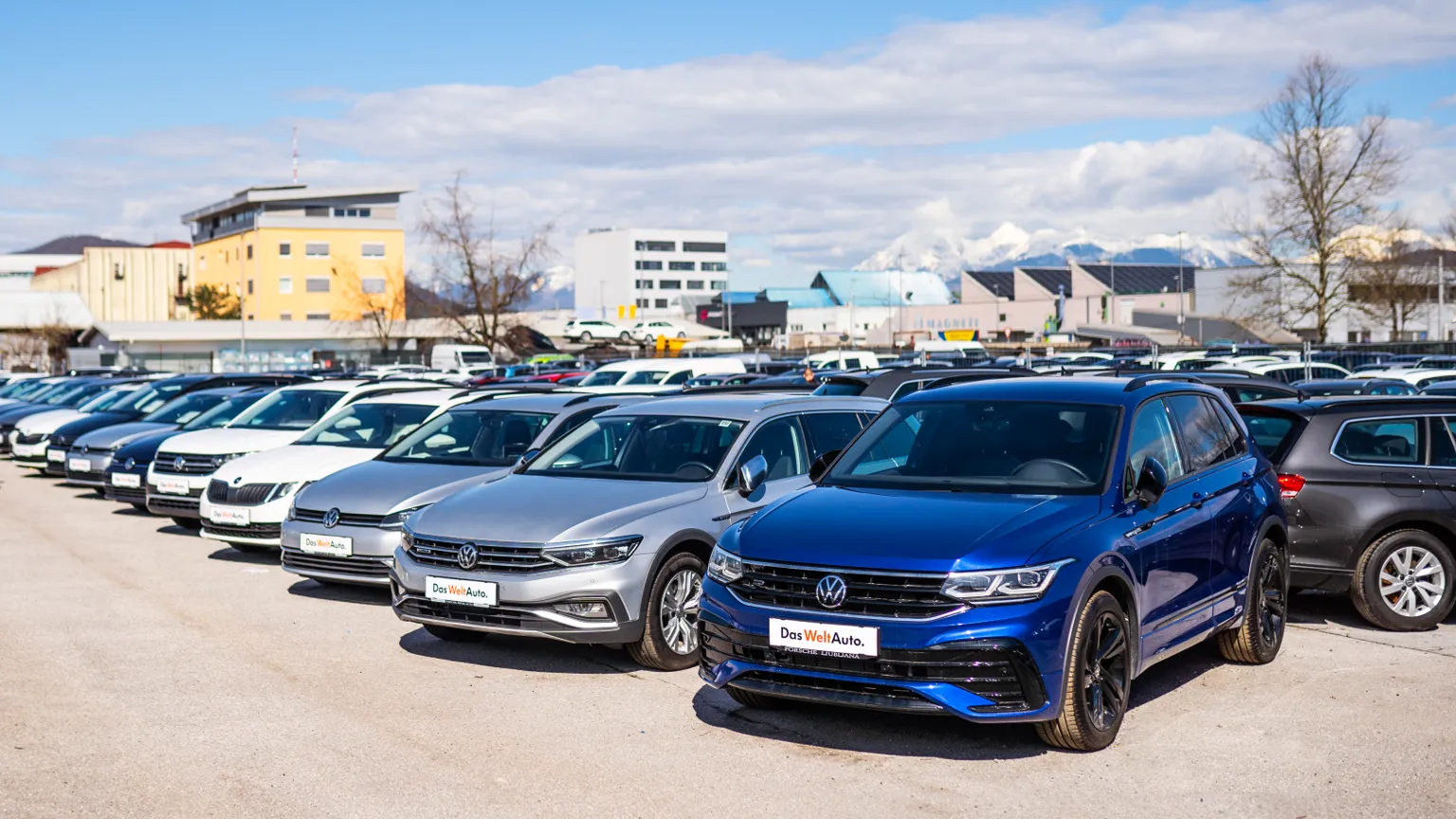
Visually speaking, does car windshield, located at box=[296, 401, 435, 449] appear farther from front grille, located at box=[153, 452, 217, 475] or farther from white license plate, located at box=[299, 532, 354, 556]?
white license plate, located at box=[299, 532, 354, 556]

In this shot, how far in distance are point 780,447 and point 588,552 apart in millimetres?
1883

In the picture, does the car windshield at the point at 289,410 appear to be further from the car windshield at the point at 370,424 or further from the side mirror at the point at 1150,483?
the side mirror at the point at 1150,483

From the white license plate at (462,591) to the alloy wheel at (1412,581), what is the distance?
19.1 feet

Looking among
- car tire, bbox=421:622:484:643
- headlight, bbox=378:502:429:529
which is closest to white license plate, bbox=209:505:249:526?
headlight, bbox=378:502:429:529

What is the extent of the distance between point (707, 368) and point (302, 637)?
74.3 ft

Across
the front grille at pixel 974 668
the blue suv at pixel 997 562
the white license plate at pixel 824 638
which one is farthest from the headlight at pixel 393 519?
the front grille at pixel 974 668

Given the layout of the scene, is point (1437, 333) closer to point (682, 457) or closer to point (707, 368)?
point (707, 368)

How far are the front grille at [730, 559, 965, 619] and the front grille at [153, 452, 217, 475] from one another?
1001cm

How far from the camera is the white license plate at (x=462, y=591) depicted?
814cm

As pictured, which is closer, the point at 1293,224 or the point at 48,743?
the point at 48,743

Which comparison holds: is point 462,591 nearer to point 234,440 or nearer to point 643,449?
point 643,449

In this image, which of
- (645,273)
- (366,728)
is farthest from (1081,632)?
(645,273)

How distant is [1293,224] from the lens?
4906 cm

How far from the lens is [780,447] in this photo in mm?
9508
